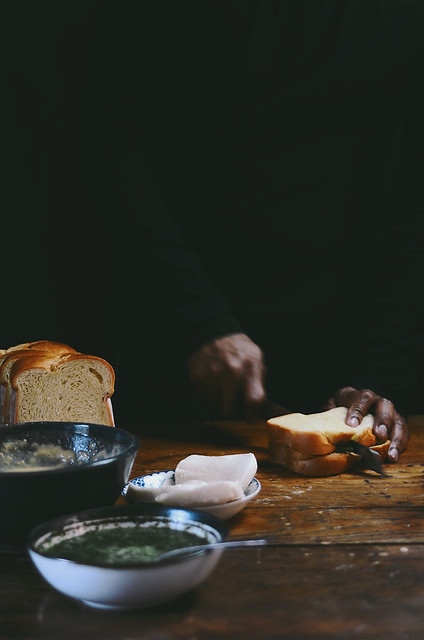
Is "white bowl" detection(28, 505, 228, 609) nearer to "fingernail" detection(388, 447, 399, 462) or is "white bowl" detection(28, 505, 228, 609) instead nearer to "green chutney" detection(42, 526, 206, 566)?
Answer: "green chutney" detection(42, 526, 206, 566)

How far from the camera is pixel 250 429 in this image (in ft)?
6.67

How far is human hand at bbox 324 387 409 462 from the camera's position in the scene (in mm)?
1706

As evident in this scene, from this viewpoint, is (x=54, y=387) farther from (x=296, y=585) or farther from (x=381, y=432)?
(x=296, y=585)

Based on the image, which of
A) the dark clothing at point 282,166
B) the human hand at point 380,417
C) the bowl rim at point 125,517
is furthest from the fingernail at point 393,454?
the bowl rim at point 125,517

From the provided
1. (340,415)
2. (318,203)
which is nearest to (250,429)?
(340,415)

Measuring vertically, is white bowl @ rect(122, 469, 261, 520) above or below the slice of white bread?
below

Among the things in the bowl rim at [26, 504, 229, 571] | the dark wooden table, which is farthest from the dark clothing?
the bowl rim at [26, 504, 229, 571]

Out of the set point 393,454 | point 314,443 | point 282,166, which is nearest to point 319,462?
point 314,443

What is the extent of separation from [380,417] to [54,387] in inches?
32.8

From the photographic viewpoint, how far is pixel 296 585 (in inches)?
38.9

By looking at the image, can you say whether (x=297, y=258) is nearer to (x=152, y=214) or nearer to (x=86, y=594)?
(x=152, y=214)

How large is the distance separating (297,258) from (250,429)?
712 millimetres

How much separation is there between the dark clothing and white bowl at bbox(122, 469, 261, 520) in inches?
34.8

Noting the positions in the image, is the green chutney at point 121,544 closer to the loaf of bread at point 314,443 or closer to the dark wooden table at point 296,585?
the dark wooden table at point 296,585
